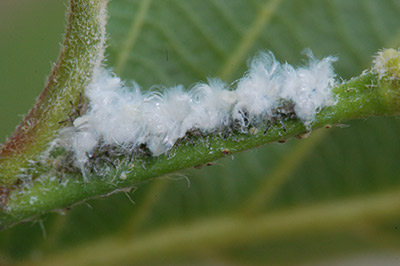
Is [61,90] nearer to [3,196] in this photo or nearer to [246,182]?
[3,196]

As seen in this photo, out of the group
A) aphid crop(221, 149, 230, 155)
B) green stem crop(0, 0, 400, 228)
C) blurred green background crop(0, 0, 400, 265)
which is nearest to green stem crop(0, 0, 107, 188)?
green stem crop(0, 0, 400, 228)

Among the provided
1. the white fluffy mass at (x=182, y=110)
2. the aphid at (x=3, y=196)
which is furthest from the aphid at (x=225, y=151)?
the aphid at (x=3, y=196)

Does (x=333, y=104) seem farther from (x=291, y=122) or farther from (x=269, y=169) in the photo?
(x=269, y=169)

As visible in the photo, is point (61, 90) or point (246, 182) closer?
point (61, 90)

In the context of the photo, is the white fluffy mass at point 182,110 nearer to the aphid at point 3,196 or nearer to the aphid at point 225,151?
the aphid at point 225,151

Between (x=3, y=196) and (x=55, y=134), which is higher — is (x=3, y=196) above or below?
below

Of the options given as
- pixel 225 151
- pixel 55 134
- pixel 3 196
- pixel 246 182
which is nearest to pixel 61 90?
pixel 55 134
